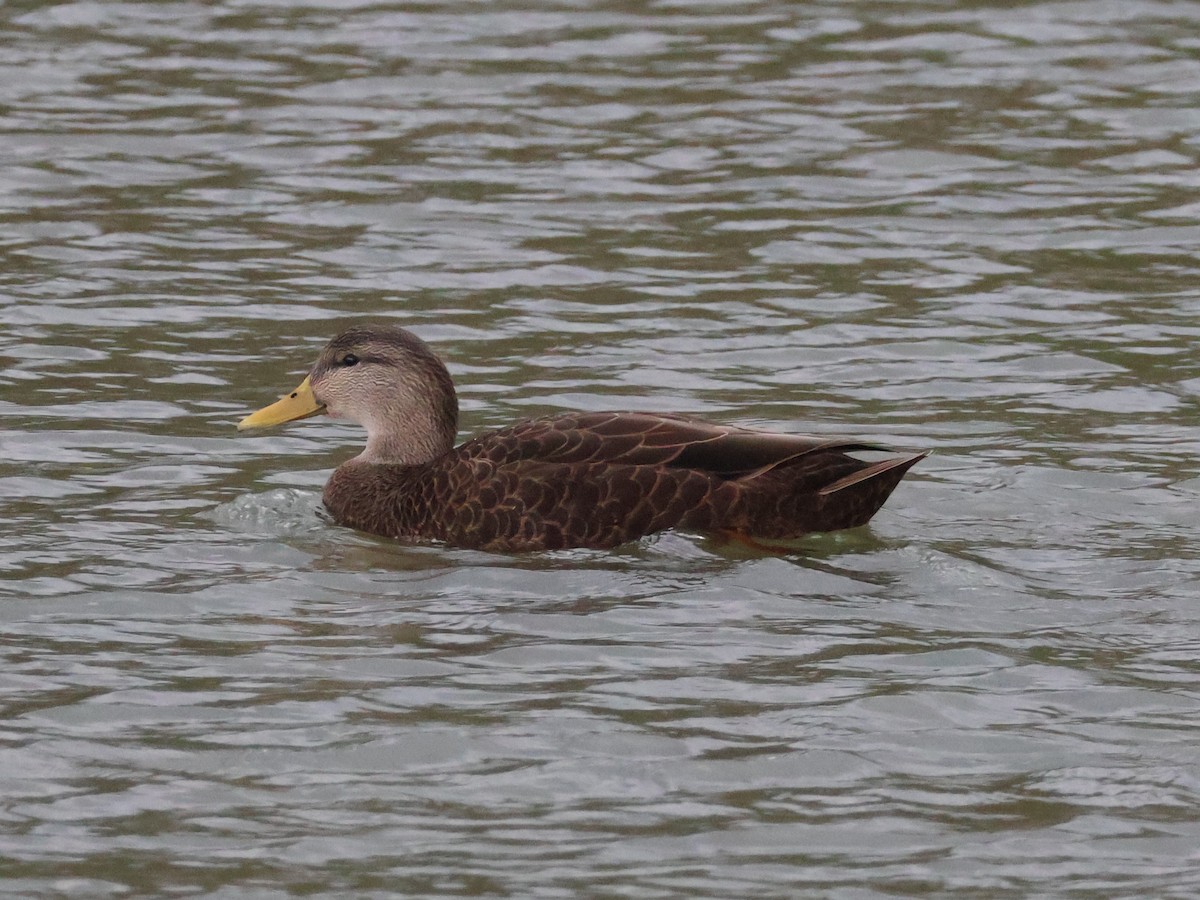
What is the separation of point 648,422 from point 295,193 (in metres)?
6.45

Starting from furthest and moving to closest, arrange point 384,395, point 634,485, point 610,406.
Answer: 1. point 610,406
2. point 384,395
3. point 634,485

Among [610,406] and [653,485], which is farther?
[610,406]

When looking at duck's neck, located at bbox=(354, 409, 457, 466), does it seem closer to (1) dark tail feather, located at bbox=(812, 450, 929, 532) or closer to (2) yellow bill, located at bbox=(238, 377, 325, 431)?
(2) yellow bill, located at bbox=(238, 377, 325, 431)

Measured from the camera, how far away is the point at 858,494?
9430 millimetres

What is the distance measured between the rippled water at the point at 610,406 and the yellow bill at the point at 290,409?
0.29m

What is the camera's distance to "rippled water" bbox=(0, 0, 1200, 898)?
21.5 ft

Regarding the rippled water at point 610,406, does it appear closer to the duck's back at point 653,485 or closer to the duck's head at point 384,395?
the duck's back at point 653,485

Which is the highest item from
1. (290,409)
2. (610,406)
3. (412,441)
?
(290,409)

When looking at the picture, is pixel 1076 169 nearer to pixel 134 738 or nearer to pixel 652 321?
pixel 652 321

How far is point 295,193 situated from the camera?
15.4 m

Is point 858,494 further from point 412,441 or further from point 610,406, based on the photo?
point 610,406

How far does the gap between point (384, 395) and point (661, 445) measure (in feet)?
5.22

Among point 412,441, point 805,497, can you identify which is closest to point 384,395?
point 412,441

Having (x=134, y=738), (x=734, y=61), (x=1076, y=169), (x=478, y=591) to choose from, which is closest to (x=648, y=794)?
(x=134, y=738)
